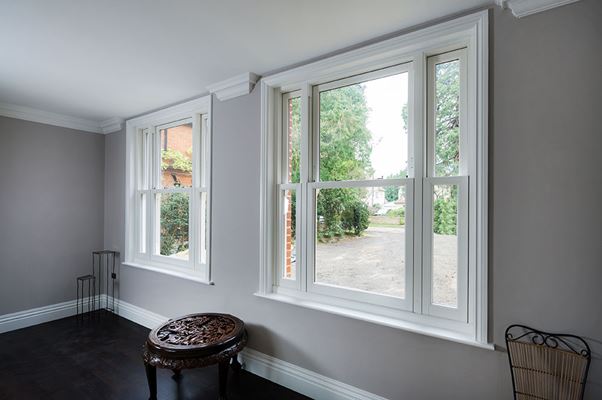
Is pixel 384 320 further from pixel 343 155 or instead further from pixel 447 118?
pixel 447 118

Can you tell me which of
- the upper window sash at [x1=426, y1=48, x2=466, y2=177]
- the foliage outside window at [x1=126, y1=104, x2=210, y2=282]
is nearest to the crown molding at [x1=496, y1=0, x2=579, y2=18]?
the upper window sash at [x1=426, y1=48, x2=466, y2=177]

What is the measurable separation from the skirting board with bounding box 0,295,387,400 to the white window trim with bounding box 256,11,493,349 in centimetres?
50

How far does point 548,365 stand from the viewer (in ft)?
5.11

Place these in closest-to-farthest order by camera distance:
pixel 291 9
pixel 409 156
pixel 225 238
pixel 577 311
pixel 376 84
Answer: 1. pixel 577 311
2. pixel 291 9
3. pixel 409 156
4. pixel 376 84
5. pixel 225 238

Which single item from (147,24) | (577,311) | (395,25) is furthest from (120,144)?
(577,311)

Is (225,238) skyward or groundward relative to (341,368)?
skyward

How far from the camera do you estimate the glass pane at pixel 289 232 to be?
2670 mm

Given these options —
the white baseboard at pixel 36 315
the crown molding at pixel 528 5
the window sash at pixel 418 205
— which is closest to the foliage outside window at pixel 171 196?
the white baseboard at pixel 36 315

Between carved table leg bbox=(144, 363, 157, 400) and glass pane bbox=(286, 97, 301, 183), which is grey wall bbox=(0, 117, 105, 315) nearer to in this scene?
carved table leg bbox=(144, 363, 157, 400)

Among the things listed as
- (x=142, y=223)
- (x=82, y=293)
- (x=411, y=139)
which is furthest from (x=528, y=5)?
(x=82, y=293)

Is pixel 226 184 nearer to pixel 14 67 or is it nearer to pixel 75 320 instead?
pixel 14 67

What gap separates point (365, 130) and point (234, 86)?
4.11 ft

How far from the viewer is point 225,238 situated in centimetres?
290

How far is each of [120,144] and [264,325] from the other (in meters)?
3.02
